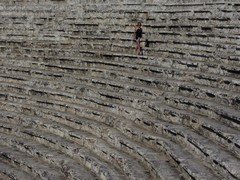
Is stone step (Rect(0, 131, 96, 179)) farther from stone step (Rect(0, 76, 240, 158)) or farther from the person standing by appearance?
the person standing

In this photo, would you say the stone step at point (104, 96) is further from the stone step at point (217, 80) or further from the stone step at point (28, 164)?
the stone step at point (28, 164)

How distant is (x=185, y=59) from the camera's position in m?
10.6

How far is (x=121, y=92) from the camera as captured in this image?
1005cm

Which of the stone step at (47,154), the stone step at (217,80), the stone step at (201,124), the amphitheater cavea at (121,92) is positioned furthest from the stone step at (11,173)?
the stone step at (217,80)

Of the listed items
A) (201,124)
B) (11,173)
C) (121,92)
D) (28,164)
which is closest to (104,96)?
(121,92)

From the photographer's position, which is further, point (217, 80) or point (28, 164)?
point (28, 164)

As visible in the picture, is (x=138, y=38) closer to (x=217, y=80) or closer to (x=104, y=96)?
(x=104, y=96)

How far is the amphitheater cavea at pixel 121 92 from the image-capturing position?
6926 mm

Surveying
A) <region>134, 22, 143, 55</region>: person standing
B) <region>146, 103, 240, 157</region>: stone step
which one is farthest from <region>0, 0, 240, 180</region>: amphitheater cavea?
<region>134, 22, 143, 55</region>: person standing

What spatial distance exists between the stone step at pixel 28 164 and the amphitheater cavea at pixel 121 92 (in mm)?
20

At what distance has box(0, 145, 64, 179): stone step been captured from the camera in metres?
8.05

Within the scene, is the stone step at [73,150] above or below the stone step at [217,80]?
below

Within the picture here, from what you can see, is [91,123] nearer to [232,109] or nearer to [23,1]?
[232,109]

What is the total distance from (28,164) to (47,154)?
15.4 inches
